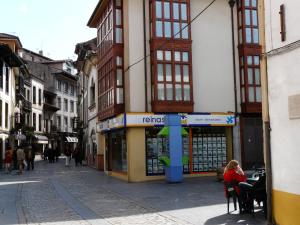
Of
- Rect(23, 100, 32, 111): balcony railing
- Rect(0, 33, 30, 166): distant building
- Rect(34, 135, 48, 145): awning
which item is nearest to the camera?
Rect(0, 33, 30, 166): distant building

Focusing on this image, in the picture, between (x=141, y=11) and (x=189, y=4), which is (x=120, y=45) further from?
(x=189, y=4)

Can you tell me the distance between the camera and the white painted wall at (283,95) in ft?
27.2

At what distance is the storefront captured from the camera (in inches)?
816

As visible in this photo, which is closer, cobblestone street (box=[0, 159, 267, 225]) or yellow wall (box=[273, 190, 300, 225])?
yellow wall (box=[273, 190, 300, 225])

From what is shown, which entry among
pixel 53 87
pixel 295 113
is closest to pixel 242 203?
pixel 295 113

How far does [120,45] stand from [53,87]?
1771 inches

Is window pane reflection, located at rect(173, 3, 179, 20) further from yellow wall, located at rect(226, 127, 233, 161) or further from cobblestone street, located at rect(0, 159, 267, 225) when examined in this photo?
cobblestone street, located at rect(0, 159, 267, 225)

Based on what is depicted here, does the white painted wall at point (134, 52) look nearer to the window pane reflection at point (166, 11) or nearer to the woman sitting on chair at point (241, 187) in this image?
the window pane reflection at point (166, 11)

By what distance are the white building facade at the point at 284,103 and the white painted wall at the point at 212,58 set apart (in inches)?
513

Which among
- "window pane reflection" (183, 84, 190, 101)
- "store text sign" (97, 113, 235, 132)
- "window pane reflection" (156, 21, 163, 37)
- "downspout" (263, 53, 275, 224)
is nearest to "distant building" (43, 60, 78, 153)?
"store text sign" (97, 113, 235, 132)

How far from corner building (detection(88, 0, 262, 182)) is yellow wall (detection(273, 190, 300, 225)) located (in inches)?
470

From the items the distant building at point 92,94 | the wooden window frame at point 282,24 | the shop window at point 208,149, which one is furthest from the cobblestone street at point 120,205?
the distant building at point 92,94

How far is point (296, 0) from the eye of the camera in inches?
332

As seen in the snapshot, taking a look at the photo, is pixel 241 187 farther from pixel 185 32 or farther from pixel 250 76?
pixel 250 76
